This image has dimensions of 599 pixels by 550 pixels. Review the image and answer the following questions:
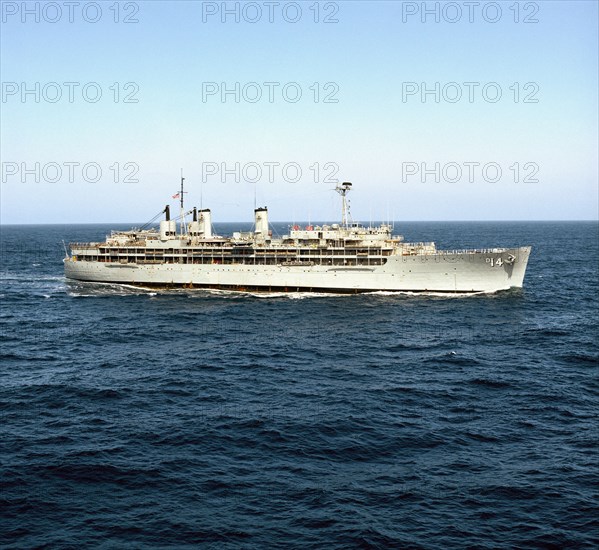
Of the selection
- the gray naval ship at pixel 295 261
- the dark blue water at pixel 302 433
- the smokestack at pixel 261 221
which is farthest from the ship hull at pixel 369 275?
the dark blue water at pixel 302 433

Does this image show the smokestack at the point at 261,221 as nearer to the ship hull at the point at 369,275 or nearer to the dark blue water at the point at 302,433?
the ship hull at the point at 369,275

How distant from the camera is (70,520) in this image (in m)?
20.6

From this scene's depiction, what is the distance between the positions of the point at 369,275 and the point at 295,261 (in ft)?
32.0

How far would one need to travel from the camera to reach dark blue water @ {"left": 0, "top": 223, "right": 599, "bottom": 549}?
20438 millimetres

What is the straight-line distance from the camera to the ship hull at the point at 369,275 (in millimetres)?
65312

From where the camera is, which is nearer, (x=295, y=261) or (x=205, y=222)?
(x=295, y=261)

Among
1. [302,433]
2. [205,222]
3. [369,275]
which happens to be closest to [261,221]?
[205,222]

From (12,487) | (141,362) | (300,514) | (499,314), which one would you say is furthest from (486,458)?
(499,314)

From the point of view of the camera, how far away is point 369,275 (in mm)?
67688

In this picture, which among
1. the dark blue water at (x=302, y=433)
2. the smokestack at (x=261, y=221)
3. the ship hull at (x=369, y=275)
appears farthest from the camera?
the smokestack at (x=261, y=221)

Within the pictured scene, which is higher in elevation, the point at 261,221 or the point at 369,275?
the point at 261,221

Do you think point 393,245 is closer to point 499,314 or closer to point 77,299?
point 499,314

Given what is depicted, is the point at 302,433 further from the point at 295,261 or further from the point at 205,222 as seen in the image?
the point at 205,222

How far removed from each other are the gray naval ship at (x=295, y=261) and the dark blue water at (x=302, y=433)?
11.6 meters
